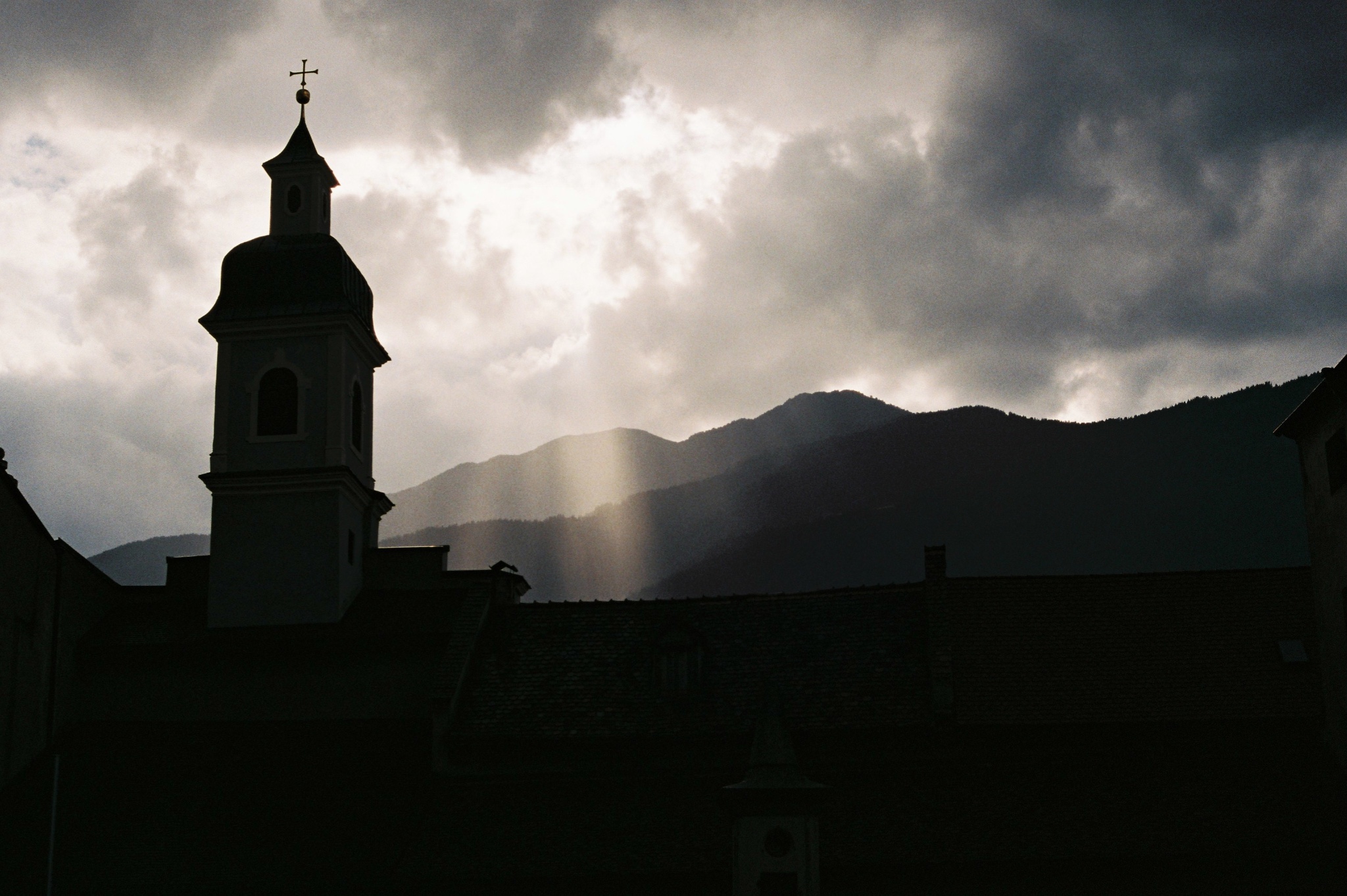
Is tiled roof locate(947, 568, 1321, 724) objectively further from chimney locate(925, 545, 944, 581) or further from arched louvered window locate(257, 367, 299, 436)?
arched louvered window locate(257, 367, 299, 436)

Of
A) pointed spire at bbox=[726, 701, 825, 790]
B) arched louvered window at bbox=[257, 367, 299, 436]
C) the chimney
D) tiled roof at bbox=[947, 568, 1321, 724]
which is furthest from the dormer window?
arched louvered window at bbox=[257, 367, 299, 436]

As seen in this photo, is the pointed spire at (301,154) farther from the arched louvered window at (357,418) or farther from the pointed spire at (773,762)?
the pointed spire at (773,762)

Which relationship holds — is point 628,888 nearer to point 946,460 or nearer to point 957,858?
point 957,858

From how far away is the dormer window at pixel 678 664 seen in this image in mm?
39688

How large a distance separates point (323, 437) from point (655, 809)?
55.3 feet

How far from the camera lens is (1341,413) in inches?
1363

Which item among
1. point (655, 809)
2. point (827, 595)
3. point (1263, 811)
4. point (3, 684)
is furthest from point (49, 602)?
point (1263, 811)

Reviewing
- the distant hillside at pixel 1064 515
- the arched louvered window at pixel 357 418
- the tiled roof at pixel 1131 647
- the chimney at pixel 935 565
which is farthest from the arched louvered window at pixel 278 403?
the distant hillside at pixel 1064 515

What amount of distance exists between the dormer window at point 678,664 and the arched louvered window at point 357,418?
13.1 metres

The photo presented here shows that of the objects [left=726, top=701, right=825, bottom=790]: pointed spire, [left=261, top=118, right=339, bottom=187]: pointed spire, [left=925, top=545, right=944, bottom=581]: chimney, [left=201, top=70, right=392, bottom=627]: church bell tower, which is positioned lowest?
[left=726, top=701, right=825, bottom=790]: pointed spire

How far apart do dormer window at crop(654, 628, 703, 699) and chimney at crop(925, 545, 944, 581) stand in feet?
21.5

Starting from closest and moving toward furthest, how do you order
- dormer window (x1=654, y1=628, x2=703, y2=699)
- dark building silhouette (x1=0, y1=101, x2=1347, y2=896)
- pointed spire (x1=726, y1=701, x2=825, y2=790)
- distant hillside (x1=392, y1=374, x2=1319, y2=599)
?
pointed spire (x1=726, y1=701, x2=825, y2=790)
dark building silhouette (x1=0, y1=101, x2=1347, y2=896)
dormer window (x1=654, y1=628, x2=703, y2=699)
distant hillside (x1=392, y1=374, x2=1319, y2=599)

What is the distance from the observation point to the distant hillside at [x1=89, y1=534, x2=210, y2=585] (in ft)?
554

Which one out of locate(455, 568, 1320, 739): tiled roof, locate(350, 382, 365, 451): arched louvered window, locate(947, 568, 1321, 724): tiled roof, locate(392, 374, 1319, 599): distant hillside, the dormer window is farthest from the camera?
locate(392, 374, 1319, 599): distant hillside
